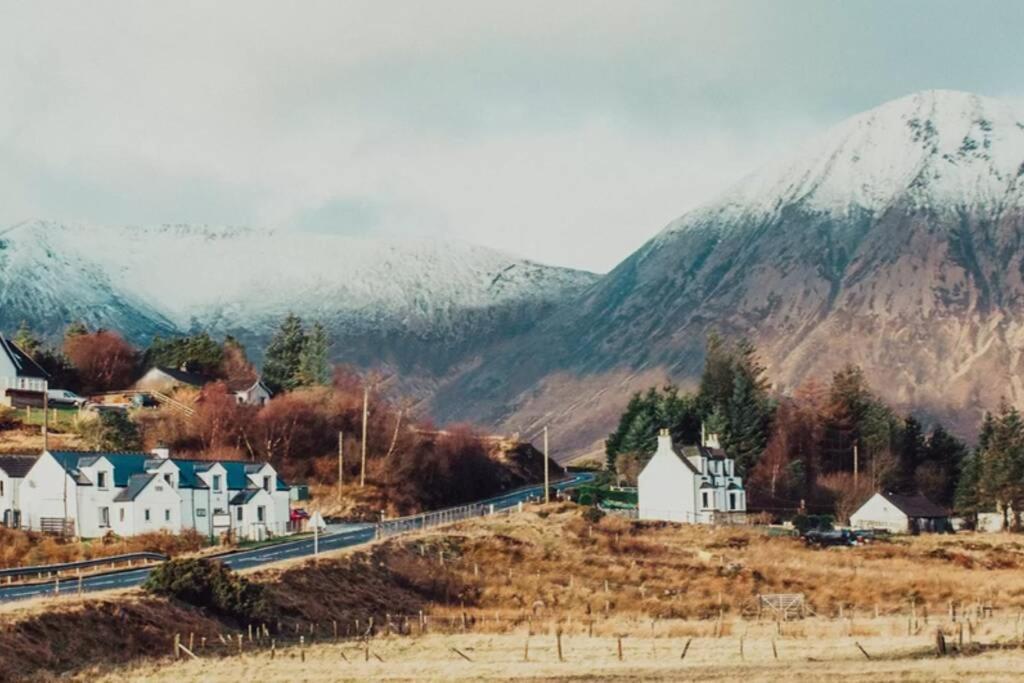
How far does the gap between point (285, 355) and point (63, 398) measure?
26.3 metres

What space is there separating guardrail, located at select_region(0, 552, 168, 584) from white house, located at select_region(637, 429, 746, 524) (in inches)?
1833

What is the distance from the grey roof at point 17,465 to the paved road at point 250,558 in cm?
1680

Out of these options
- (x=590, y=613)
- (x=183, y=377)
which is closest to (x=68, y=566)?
(x=590, y=613)

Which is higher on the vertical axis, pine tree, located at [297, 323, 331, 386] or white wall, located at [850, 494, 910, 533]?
pine tree, located at [297, 323, 331, 386]

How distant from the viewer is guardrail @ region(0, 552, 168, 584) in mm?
72250

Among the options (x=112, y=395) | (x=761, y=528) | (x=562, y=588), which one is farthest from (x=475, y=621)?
(x=112, y=395)

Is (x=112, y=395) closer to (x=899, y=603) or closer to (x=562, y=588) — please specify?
(x=562, y=588)

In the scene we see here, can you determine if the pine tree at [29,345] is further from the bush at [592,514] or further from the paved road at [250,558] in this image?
the bush at [592,514]

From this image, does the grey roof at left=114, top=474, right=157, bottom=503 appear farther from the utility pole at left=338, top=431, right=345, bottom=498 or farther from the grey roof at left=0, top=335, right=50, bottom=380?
the grey roof at left=0, top=335, right=50, bottom=380

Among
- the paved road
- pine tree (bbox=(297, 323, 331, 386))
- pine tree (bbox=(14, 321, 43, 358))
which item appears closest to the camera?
the paved road

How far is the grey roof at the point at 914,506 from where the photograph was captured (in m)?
124

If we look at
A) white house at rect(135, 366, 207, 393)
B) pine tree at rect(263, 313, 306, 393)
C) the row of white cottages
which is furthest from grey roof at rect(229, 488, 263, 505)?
pine tree at rect(263, 313, 306, 393)

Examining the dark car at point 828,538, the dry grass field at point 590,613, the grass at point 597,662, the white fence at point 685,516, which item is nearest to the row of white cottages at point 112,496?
the dry grass field at point 590,613

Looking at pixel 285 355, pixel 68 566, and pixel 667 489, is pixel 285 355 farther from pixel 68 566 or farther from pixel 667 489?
pixel 68 566
